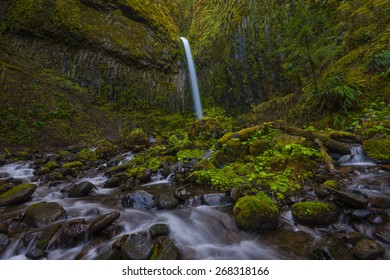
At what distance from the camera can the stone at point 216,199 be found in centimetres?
438

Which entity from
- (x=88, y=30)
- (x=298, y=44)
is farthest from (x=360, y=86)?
(x=88, y=30)

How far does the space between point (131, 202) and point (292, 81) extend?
1221 cm

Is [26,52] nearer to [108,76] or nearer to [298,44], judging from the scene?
[108,76]

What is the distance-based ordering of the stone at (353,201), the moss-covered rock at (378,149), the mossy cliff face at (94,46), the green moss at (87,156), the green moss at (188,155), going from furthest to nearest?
the mossy cliff face at (94,46) → the green moss at (87,156) → the green moss at (188,155) → the moss-covered rock at (378,149) → the stone at (353,201)

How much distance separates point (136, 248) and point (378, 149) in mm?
6107

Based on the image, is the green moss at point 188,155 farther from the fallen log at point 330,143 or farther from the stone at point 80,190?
the fallen log at point 330,143

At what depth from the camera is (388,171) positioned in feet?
15.5

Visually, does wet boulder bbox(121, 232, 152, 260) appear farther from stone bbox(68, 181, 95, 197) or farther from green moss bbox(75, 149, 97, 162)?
green moss bbox(75, 149, 97, 162)

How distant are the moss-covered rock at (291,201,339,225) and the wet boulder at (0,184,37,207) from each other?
5.93 meters

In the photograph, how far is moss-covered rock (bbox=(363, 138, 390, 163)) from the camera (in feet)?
17.0

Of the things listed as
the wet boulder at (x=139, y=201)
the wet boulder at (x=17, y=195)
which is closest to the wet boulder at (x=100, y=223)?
the wet boulder at (x=139, y=201)

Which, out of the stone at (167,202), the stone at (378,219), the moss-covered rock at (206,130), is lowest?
the stone at (378,219)

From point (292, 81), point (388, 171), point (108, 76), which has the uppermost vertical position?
point (108, 76)

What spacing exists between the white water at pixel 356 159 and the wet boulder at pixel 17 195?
7.89m
